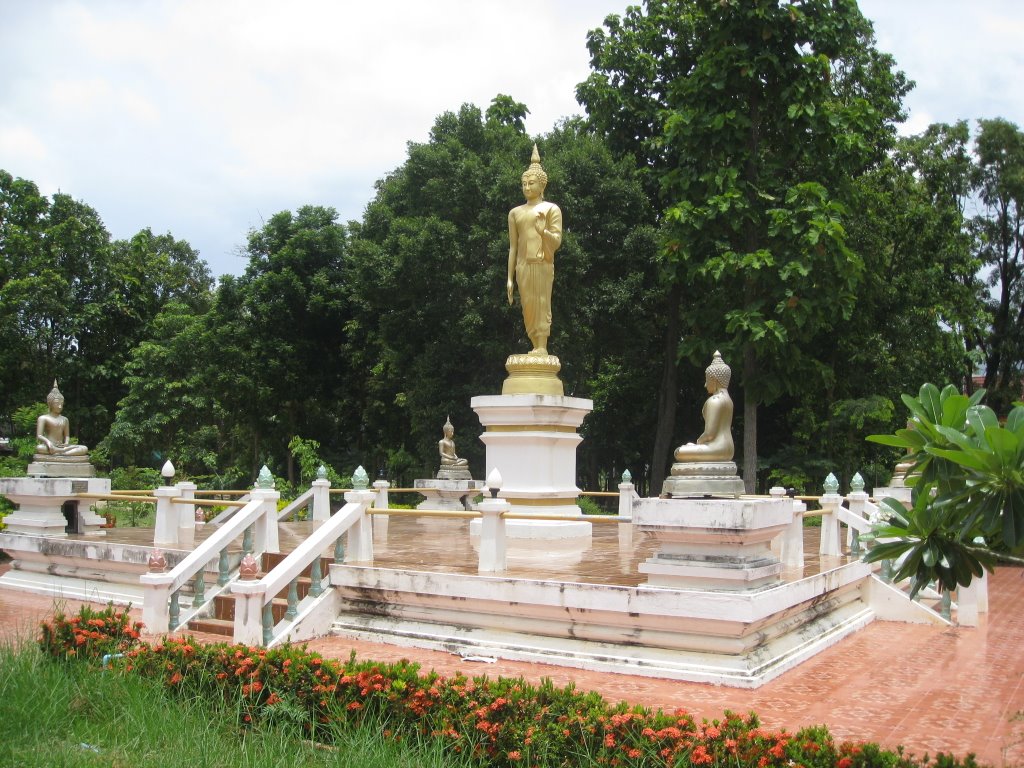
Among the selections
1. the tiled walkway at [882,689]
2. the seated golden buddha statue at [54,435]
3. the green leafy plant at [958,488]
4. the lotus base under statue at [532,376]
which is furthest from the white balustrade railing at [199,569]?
the green leafy plant at [958,488]

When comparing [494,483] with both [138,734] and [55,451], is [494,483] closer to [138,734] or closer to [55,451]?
[138,734]

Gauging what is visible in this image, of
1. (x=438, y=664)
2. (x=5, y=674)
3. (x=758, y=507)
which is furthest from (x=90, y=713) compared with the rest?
(x=758, y=507)

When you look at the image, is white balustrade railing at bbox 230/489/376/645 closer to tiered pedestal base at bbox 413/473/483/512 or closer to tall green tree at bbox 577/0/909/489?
tiered pedestal base at bbox 413/473/483/512

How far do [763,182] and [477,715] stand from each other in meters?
17.4

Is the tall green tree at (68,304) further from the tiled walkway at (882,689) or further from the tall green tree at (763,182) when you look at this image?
the tiled walkway at (882,689)

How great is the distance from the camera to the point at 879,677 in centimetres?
812

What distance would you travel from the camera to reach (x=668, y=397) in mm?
24812

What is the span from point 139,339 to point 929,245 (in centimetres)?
2611

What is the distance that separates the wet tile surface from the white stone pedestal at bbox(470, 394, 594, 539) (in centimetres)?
157

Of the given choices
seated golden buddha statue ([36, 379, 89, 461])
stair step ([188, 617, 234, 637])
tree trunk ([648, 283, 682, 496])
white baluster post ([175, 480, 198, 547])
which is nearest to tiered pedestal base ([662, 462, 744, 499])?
stair step ([188, 617, 234, 637])

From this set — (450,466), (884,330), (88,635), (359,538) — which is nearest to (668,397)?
(884,330)

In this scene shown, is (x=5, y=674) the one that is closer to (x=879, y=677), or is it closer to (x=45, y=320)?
(x=879, y=677)

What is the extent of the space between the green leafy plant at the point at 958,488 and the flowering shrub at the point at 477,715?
1.01m

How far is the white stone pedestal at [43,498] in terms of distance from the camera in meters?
13.0
